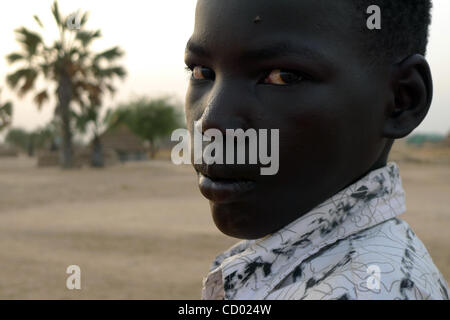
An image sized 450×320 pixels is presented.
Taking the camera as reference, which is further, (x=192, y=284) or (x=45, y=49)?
(x=45, y=49)

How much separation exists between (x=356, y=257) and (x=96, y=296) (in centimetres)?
320

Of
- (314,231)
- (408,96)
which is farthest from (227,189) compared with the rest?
(408,96)

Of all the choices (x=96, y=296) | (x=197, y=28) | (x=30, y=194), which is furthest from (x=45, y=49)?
(x=197, y=28)

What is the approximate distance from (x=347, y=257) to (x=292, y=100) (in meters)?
0.36

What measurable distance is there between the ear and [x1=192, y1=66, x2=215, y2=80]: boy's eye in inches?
18.2

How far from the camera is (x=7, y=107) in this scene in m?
22.0

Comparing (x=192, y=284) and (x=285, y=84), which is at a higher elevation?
(x=285, y=84)

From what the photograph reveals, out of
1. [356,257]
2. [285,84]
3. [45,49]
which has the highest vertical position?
[45,49]

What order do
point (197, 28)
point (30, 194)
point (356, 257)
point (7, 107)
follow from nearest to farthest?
1. point (356, 257)
2. point (197, 28)
3. point (30, 194)
4. point (7, 107)

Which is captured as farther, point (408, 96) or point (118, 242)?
point (118, 242)

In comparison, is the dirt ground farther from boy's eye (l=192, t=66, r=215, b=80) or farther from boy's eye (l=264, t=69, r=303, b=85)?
boy's eye (l=264, t=69, r=303, b=85)

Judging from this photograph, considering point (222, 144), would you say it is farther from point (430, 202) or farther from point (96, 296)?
point (430, 202)

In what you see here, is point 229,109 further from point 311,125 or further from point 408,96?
point 408,96

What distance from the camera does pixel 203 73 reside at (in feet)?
3.92
